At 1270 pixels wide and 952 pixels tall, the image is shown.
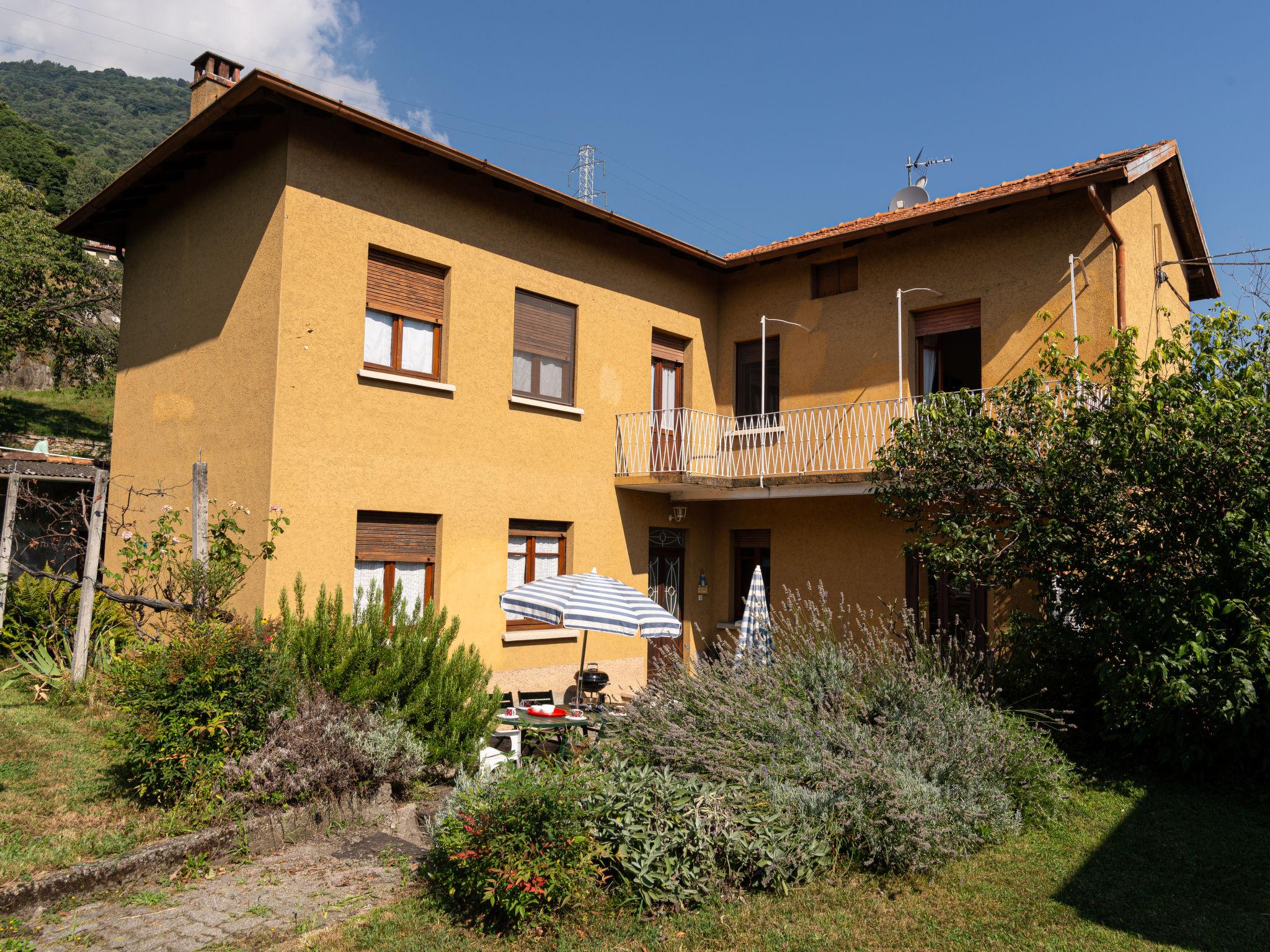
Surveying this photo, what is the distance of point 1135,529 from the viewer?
796cm

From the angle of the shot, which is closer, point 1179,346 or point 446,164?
point 1179,346

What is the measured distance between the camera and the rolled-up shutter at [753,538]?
14.0 metres

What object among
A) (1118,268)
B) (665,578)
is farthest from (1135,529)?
(665,578)

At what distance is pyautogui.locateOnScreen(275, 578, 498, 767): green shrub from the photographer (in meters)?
7.71

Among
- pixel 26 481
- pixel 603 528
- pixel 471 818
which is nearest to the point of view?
pixel 471 818

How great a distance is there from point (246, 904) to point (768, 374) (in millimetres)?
10757

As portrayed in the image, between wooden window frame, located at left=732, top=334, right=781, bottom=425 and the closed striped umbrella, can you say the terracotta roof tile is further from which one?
the closed striped umbrella

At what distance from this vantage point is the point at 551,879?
5.07 meters

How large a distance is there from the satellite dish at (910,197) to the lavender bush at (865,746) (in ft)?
29.7

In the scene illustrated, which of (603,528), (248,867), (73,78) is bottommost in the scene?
(248,867)

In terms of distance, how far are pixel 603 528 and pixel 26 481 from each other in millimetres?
7590

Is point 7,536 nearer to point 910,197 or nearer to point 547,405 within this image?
point 547,405

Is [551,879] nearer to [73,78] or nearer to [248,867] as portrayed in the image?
[248,867]

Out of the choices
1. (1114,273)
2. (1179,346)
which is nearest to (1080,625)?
(1179,346)
